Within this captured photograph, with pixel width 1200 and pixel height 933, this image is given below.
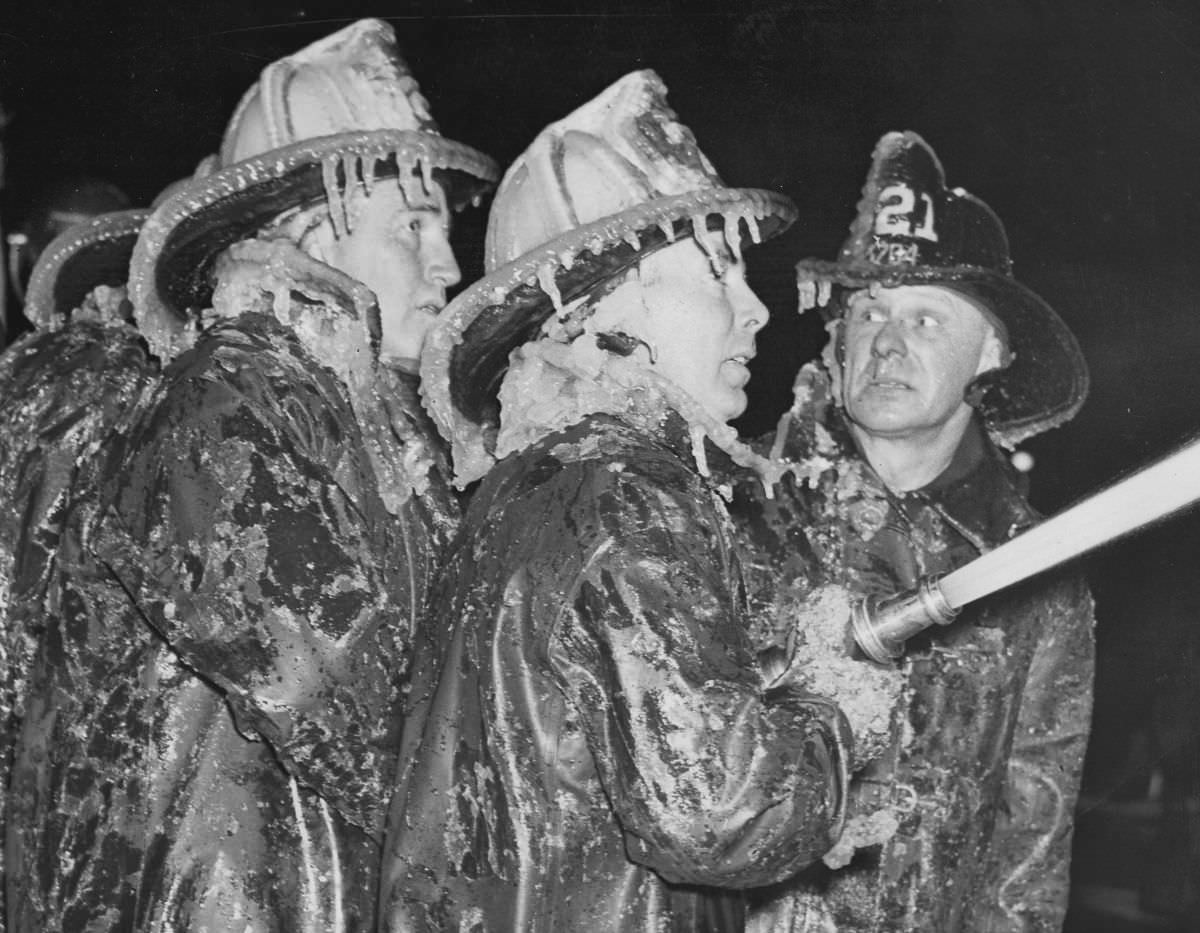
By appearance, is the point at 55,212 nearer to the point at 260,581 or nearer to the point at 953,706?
the point at 260,581

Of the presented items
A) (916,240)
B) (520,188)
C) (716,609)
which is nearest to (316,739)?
(716,609)

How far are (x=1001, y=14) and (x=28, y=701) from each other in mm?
2260

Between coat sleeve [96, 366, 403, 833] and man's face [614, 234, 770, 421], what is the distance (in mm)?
532

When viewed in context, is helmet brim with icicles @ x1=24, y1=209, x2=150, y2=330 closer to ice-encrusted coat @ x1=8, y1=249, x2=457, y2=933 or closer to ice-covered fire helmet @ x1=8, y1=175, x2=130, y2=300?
ice-covered fire helmet @ x1=8, y1=175, x2=130, y2=300

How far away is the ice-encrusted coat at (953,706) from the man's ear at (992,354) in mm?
169

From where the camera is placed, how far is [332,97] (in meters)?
3.12

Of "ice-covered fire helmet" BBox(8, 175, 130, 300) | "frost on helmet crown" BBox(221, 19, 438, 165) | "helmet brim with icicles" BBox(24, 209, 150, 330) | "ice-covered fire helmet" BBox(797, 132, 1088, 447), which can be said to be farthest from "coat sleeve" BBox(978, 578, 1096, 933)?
"ice-covered fire helmet" BBox(8, 175, 130, 300)

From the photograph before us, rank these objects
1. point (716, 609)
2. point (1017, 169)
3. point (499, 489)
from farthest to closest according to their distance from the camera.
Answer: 1. point (1017, 169)
2. point (499, 489)
3. point (716, 609)

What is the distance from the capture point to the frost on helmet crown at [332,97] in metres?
3.05

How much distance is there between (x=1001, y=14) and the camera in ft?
11.4

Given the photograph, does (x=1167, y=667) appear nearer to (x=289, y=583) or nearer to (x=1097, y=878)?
(x=1097, y=878)

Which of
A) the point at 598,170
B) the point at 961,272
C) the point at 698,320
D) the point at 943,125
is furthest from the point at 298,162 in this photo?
the point at 943,125

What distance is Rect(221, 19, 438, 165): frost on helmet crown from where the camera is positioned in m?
3.05

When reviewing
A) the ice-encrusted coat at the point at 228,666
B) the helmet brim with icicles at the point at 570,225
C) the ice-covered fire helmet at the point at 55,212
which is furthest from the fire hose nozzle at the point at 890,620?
the ice-covered fire helmet at the point at 55,212
